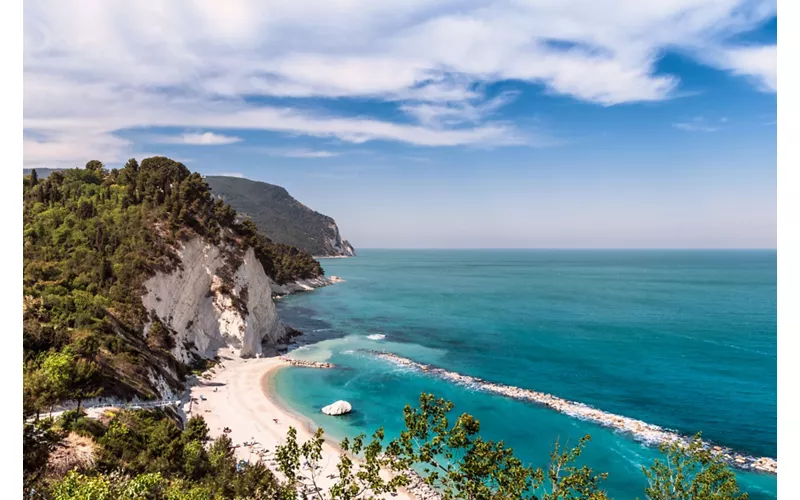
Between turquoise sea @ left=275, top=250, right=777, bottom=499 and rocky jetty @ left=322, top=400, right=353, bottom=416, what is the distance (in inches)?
27.0

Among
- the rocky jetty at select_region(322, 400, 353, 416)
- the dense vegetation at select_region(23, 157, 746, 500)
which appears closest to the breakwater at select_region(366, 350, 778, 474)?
the dense vegetation at select_region(23, 157, 746, 500)

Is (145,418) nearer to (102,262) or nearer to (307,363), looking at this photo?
(102,262)

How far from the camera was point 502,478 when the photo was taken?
1427cm

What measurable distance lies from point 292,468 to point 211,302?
4259 cm

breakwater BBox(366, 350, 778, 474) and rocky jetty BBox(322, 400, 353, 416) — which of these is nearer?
breakwater BBox(366, 350, 778, 474)

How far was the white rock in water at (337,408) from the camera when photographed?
3941 cm

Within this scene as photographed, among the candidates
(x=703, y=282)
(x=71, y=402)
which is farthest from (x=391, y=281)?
(x=71, y=402)

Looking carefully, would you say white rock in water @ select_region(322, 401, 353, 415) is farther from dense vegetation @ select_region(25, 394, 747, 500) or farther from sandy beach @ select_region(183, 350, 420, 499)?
dense vegetation @ select_region(25, 394, 747, 500)

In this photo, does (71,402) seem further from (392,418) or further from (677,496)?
(677,496)

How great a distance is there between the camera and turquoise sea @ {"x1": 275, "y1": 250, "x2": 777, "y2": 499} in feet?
118

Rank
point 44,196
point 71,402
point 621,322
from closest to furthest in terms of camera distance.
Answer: point 71,402 < point 44,196 < point 621,322

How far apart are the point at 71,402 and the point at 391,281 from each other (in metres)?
134

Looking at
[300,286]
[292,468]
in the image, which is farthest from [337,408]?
[300,286]

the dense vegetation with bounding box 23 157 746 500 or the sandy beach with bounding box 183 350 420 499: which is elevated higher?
the dense vegetation with bounding box 23 157 746 500
